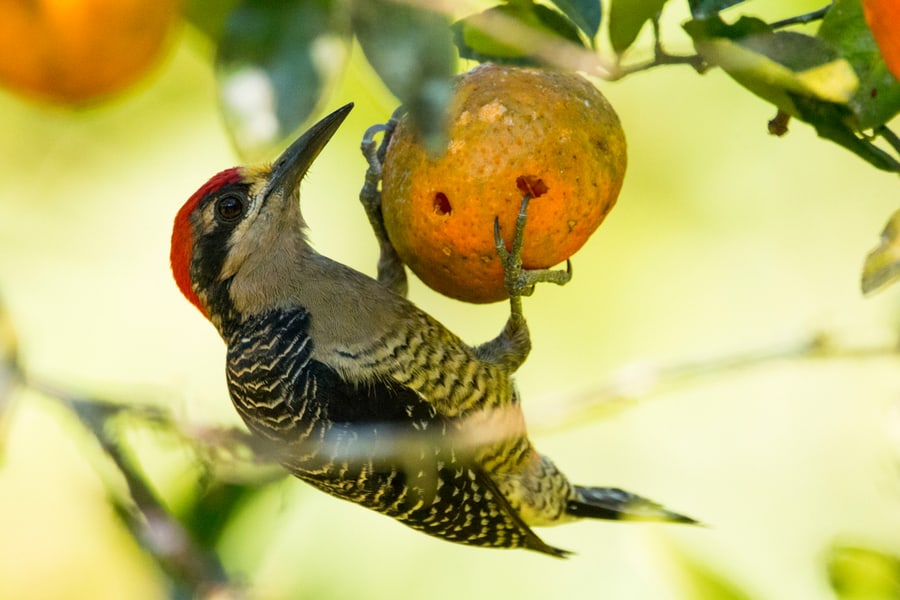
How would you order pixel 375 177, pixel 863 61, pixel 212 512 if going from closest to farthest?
1. pixel 863 61
2. pixel 212 512
3. pixel 375 177

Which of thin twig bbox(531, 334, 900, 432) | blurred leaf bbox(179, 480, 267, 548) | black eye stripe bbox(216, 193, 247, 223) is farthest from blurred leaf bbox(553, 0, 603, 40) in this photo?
black eye stripe bbox(216, 193, 247, 223)

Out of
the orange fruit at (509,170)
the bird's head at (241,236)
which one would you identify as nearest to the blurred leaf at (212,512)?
the orange fruit at (509,170)

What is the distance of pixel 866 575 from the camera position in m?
2.12

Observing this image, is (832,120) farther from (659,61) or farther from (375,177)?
(375,177)

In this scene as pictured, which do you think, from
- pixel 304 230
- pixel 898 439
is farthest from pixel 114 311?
pixel 898 439

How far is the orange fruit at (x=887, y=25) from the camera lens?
1.31 m

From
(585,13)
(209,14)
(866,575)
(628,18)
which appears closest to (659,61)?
(628,18)

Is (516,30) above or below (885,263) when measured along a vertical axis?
above

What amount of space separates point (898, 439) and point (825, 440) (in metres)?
3.56

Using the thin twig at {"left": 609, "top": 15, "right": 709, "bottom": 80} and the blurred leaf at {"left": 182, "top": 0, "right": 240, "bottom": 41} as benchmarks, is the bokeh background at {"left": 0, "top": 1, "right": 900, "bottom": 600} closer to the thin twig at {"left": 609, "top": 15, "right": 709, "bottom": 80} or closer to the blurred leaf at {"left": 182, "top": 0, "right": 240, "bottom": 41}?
the blurred leaf at {"left": 182, "top": 0, "right": 240, "bottom": 41}

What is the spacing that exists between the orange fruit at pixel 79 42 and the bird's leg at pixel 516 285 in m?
0.76

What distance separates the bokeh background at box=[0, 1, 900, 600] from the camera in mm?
5070

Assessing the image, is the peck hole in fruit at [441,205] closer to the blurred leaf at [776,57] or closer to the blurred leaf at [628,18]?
the blurred leaf at [628,18]

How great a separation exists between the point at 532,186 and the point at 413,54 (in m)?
0.64
